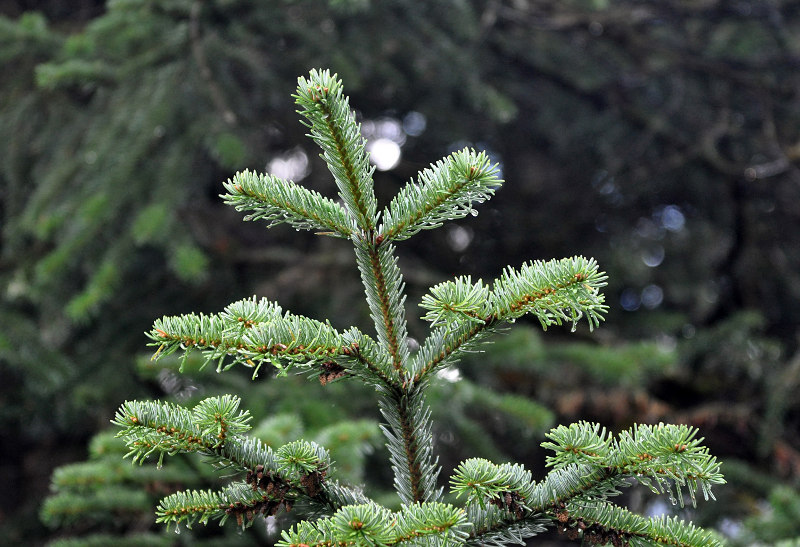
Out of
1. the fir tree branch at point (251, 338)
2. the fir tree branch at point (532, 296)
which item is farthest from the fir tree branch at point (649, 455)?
the fir tree branch at point (251, 338)

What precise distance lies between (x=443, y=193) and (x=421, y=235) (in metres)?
3.18

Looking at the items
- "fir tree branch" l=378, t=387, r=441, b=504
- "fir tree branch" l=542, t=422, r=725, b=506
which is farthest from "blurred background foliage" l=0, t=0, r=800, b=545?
"fir tree branch" l=542, t=422, r=725, b=506

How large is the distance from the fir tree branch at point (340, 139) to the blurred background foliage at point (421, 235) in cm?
94

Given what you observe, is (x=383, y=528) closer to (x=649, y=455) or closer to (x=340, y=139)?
(x=649, y=455)

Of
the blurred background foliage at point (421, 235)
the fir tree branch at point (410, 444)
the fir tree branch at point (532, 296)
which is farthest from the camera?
the blurred background foliage at point (421, 235)

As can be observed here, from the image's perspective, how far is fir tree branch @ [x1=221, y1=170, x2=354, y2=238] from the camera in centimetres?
79

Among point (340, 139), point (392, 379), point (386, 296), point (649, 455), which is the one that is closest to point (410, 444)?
point (392, 379)

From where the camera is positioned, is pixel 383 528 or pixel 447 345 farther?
pixel 447 345

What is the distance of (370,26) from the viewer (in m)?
2.71

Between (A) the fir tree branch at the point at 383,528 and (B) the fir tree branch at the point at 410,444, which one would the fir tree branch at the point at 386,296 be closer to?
(B) the fir tree branch at the point at 410,444

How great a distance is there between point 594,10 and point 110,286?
2.55 meters

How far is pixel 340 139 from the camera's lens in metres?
0.79

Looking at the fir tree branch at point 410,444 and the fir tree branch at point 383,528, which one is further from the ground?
the fir tree branch at point 410,444

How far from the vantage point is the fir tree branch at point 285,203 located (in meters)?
0.79
